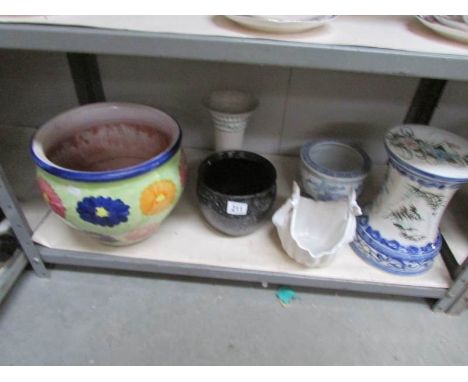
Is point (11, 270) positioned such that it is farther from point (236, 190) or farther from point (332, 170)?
point (332, 170)

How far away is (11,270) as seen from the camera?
64 centimetres

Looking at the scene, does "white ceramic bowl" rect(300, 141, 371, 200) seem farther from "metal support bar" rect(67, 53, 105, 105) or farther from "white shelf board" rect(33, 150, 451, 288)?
"metal support bar" rect(67, 53, 105, 105)

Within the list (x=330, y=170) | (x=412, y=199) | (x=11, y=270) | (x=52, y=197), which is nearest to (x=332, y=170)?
(x=330, y=170)

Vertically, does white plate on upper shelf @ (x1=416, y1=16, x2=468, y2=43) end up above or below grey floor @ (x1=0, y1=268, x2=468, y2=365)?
above

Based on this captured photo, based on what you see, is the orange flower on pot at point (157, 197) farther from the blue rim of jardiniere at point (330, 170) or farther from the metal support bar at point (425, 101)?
the metal support bar at point (425, 101)

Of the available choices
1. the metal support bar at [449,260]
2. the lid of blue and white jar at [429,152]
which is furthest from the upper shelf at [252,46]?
the metal support bar at [449,260]

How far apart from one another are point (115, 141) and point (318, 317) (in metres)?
0.53

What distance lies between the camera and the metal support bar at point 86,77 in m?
0.76

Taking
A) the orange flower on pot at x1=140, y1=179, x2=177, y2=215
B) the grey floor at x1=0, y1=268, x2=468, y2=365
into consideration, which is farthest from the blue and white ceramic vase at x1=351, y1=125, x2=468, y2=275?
the orange flower on pot at x1=140, y1=179, x2=177, y2=215

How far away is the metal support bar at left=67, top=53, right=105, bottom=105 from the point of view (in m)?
0.76

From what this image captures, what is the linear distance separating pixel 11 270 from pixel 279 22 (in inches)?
24.6

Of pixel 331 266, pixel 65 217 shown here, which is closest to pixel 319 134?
pixel 331 266

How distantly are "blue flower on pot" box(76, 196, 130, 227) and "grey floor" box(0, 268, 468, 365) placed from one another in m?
0.21

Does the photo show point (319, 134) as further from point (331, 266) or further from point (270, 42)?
point (270, 42)
